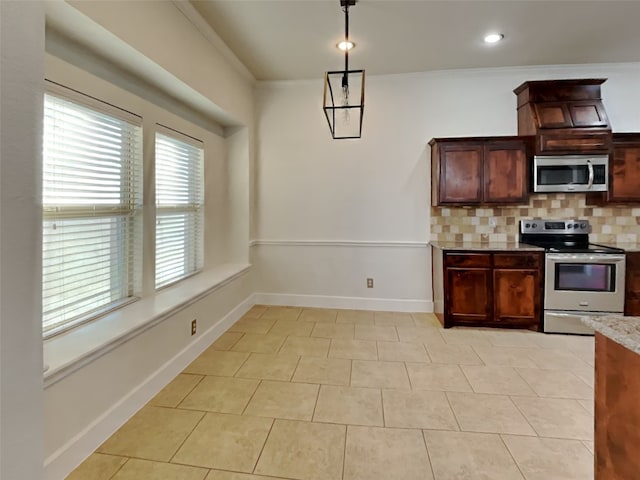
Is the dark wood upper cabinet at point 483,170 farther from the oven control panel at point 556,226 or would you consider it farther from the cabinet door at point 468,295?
the cabinet door at point 468,295

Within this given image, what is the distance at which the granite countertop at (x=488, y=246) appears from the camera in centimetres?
362

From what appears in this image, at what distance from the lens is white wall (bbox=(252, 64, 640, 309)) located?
4137mm

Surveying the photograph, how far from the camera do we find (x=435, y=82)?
4203 mm

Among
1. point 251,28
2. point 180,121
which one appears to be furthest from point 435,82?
point 180,121

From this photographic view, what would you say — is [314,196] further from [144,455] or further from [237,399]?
[144,455]

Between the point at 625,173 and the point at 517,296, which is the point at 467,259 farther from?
the point at 625,173

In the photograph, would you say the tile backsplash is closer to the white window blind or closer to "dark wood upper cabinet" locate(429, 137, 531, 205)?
"dark wood upper cabinet" locate(429, 137, 531, 205)

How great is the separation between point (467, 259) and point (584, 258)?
3.66 feet

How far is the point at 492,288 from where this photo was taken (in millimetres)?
3666

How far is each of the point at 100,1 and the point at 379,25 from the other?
2.18 meters

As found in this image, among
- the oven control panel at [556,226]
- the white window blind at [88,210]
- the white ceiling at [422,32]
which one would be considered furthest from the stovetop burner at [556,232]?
the white window blind at [88,210]

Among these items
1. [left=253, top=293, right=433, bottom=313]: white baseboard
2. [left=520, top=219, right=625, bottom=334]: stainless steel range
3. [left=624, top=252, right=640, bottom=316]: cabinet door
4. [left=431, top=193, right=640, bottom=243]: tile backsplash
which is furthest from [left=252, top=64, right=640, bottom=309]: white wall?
[left=624, top=252, right=640, bottom=316]: cabinet door

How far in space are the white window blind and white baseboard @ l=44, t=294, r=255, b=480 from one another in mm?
576

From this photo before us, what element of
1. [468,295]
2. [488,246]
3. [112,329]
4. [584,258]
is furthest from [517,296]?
[112,329]
